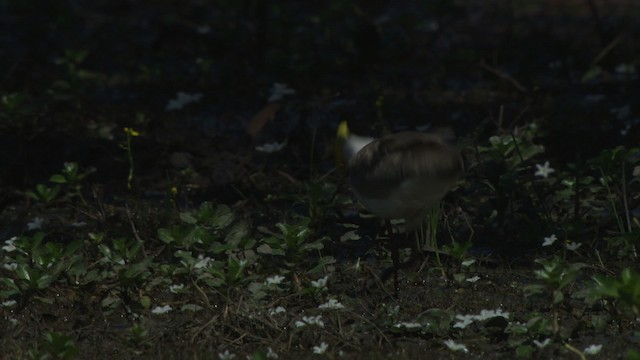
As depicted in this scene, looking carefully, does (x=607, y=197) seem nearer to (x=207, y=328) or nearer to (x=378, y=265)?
(x=378, y=265)

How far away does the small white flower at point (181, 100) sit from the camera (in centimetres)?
781

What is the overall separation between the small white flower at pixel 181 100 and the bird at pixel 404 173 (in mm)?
2837

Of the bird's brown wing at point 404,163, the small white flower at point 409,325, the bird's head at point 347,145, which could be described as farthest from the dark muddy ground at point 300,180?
the bird's brown wing at point 404,163

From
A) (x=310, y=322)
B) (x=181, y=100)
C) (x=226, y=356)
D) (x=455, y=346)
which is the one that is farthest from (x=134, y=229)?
(x=181, y=100)

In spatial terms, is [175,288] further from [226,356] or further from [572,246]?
[572,246]

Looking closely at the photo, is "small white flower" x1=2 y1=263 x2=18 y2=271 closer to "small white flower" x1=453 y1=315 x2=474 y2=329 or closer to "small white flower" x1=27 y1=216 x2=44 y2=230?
"small white flower" x1=27 y1=216 x2=44 y2=230

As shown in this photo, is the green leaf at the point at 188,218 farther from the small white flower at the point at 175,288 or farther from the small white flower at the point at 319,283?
the small white flower at the point at 319,283

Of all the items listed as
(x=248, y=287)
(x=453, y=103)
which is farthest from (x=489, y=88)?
(x=248, y=287)

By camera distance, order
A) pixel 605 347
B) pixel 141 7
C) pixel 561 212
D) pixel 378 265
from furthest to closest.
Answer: pixel 141 7 < pixel 561 212 < pixel 378 265 < pixel 605 347

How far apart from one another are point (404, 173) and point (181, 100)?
3280 mm

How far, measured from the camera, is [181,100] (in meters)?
7.87

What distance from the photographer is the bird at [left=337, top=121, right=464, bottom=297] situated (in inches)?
189

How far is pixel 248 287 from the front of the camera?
212 inches

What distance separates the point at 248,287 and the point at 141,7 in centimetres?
544
